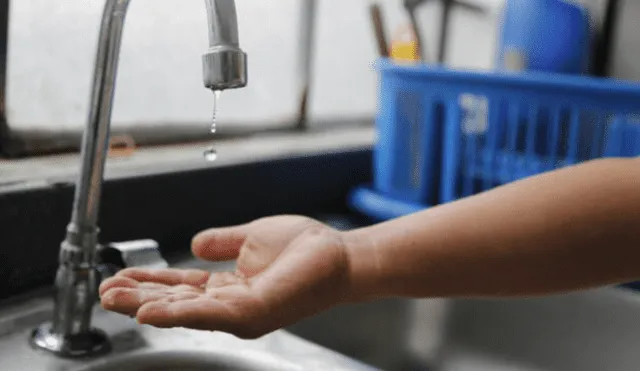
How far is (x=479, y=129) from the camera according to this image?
1.03 meters

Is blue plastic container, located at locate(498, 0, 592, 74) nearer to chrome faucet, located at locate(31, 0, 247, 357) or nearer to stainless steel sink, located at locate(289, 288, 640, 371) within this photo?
stainless steel sink, located at locate(289, 288, 640, 371)

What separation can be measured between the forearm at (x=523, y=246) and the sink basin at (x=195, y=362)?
202mm

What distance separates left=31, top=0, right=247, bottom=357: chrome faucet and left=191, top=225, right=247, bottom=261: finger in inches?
4.2

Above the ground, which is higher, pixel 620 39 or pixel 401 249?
pixel 620 39

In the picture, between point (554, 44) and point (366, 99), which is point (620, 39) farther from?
point (366, 99)

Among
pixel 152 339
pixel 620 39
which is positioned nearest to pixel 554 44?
pixel 620 39

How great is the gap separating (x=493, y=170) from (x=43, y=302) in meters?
0.62

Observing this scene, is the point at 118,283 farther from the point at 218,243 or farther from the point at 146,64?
the point at 146,64

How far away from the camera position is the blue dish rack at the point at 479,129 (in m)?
0.92

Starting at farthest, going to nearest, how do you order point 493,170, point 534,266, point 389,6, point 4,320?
1. point 389,6
2. point 493,170
3. point 4,320
4. point 534,266

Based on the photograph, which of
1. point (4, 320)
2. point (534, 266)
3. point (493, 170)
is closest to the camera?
point (534, 266)

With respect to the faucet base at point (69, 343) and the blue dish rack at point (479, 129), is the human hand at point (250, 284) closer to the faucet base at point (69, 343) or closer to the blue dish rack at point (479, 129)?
the faucet base at point (69, 343)

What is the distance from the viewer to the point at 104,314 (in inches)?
29.9

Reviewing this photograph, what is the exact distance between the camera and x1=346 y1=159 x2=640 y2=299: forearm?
1.74 feet
